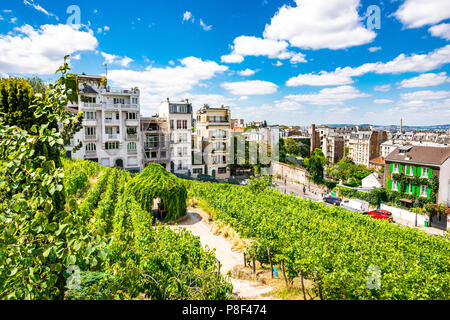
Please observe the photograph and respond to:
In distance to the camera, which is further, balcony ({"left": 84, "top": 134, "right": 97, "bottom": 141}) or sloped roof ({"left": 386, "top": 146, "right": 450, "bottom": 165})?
balcony ({"left": 84, "top": 134, "right": 97, "bottom": 141})

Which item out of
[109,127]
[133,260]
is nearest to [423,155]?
[133,260]

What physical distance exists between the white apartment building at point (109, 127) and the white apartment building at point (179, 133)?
507cm

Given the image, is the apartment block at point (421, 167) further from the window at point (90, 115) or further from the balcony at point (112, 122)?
the window at point (90, 115)

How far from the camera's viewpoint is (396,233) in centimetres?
1725

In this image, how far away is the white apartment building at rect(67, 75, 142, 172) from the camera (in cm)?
4081

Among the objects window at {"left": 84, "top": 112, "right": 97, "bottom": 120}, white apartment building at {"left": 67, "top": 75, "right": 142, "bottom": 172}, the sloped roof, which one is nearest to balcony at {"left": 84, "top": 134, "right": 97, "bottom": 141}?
white apartment building at {"left": 67, "top": 75, "right": 142, "bottom": 172}

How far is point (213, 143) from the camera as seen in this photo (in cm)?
5012

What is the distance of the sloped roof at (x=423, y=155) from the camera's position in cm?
3562

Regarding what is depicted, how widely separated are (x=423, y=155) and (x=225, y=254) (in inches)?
1375

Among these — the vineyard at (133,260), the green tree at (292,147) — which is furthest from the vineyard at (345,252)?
the green tree at (292,147)

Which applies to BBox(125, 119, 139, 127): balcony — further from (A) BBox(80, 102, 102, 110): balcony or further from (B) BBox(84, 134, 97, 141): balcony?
(B) BBox(84, 134, 97, 141): balcony

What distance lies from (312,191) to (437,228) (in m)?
21.6

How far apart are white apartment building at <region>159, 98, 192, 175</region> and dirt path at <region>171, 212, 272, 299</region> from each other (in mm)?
22709
